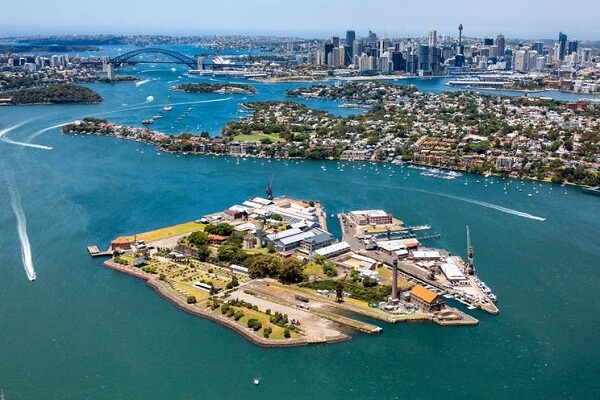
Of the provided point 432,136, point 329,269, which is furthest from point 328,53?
point 329,269

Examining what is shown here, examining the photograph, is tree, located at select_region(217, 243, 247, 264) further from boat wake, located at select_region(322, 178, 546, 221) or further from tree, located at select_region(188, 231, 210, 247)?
boat wake, located at select_region(322, 178, 546, 221)

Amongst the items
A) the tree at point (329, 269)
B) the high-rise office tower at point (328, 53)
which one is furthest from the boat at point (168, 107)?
the high-rise office tower at point (328, 53)

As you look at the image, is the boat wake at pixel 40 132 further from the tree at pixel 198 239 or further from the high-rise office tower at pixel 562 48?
the high-rise office tower at pixel 562 48

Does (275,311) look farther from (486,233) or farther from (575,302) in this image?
(486,233)

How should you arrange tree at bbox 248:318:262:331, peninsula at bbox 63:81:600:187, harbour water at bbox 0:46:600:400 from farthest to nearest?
peninsula at bbox 63:81:600:187
tree at bbox 248:318:262:331
harbour water at bbox 0:46:600:400

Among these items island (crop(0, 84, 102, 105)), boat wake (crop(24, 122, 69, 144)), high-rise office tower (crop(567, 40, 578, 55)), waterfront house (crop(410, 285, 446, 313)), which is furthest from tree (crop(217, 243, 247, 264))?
high-rise office tower (crop(567, 40, 578, 55))

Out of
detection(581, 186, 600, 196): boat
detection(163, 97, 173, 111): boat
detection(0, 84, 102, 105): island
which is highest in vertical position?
detection(0, 84, 102, 105): island
